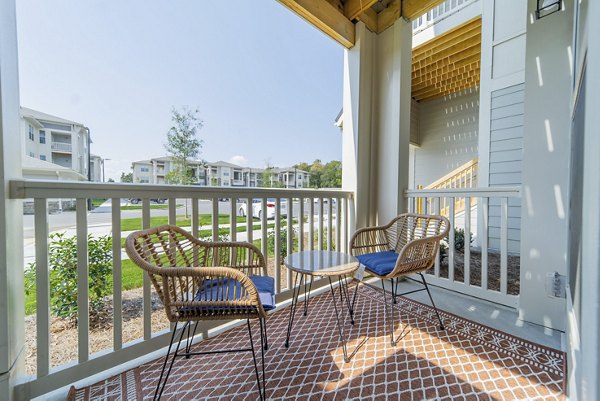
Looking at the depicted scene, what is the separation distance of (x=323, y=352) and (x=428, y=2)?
3.37 m

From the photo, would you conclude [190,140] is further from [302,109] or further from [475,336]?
[475,336]

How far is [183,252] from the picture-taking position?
63.5 inches

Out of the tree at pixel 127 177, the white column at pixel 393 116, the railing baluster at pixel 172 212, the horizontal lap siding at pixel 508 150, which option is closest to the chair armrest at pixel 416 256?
the white column at pixel 393 116

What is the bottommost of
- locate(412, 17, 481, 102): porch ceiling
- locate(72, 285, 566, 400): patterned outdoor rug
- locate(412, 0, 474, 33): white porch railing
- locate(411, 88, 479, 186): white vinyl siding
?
locate(72, 285, 566, 400): patterned outdoor rug

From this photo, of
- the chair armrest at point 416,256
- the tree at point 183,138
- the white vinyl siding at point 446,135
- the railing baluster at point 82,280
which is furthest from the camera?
the white vinyl siding at point 446,135

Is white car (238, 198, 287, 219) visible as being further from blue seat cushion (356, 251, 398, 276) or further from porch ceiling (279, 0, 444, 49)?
porch ceiling (279, 0, 444, 49)

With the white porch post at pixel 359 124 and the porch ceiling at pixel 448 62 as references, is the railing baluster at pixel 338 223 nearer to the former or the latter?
the white porch post at pixel 359 124

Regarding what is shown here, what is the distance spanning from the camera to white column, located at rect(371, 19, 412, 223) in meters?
2.79

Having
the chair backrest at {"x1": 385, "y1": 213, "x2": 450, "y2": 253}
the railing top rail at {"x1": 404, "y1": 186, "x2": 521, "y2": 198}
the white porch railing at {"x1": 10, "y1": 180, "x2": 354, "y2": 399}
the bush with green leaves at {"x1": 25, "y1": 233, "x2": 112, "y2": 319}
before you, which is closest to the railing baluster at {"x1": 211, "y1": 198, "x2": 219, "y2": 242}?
the white porch railing at {"x1": 10, "y1": 180, "x2": 354, "y2": 399}

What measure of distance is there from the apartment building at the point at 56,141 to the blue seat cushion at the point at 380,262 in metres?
2.03

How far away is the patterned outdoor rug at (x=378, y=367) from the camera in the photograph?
132cm

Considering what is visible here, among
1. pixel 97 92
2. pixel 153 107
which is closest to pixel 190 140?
pixel 153 107

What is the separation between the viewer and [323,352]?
1644 mm

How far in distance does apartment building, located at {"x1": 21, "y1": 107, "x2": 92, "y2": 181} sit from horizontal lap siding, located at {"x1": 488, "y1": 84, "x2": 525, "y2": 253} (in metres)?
5.16
